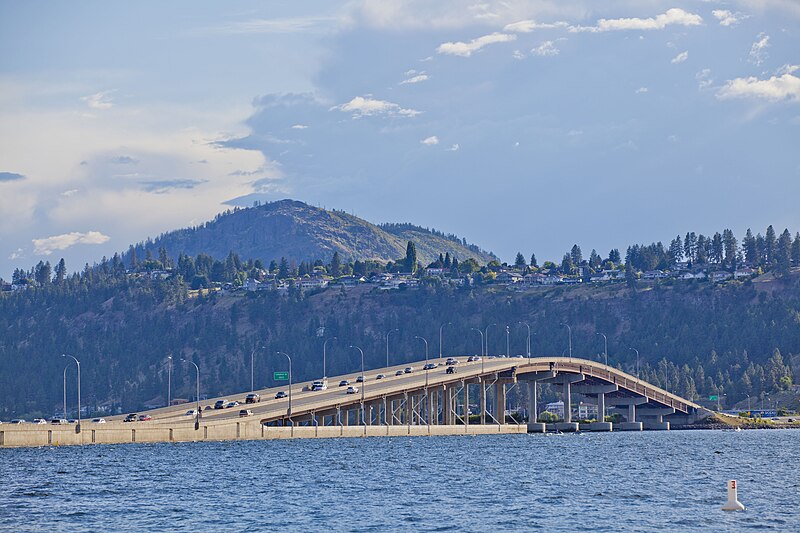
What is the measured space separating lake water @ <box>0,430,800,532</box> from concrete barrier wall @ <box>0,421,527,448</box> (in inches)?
53.3

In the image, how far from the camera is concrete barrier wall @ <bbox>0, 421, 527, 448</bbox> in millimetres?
134750

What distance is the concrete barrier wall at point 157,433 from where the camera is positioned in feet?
442

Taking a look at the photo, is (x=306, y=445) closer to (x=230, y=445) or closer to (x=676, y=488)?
(x=230, y=445)

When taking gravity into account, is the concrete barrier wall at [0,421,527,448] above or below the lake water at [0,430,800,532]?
above

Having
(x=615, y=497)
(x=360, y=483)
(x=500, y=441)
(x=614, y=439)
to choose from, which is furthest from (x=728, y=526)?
(x=614, y=439)

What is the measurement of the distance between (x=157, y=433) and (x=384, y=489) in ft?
193

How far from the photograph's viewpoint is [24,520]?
73.2 meters

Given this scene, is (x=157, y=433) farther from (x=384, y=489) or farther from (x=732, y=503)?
(x=732, y=503)

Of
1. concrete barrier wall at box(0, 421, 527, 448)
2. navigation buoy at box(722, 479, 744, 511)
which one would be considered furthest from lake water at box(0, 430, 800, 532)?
concrete barrier wall at box(0, 421, 527, 448)

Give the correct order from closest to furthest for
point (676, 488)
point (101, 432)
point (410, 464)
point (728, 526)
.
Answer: point (728, 526) → point (676, 488) → point (410, 464) → point (101, 432)

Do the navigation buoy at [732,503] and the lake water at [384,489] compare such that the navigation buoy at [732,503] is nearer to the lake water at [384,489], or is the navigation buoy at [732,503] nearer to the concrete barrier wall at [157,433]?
the lake water at [384,489]

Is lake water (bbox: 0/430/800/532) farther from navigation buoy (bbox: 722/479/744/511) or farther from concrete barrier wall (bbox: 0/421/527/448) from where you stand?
concrete barrier wall (bbox: 0/421/527/448)

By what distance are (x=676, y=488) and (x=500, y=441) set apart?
278ft

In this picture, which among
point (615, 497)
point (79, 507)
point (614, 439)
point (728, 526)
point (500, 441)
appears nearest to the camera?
point (728, 526)
